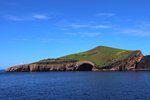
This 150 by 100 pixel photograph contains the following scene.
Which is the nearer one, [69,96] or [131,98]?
[131,98]

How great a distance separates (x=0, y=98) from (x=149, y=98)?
134 ft

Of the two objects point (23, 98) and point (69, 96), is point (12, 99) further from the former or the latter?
point (69, 96)

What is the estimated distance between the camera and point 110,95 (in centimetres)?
9244

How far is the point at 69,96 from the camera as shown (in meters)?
93.7

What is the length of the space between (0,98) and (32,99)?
33.2 ft

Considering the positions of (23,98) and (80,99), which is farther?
(23,98)

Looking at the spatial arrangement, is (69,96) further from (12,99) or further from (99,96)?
(12,99)

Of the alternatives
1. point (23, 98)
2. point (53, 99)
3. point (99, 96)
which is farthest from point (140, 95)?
point (23, 98)

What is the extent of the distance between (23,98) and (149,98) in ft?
113

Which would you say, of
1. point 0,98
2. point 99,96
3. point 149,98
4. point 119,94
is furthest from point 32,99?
point 149,98

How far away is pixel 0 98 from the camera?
3654 inches

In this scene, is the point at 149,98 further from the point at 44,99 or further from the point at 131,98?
the point at 44,99

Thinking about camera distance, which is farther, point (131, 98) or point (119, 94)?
point (119, 94)

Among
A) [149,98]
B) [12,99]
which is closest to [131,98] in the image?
[149,98]
